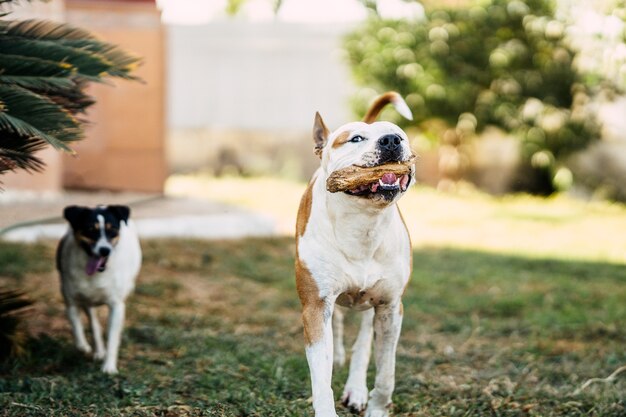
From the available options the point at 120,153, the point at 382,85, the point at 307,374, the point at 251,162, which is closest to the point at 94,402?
the point at 307,374

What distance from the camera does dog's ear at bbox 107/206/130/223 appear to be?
504 cm

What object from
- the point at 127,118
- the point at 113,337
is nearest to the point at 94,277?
the point at 113,337

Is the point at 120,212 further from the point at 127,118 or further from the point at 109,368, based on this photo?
the point at 127,118

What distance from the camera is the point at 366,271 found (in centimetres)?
370

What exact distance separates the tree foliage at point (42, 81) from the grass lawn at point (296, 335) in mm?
1197

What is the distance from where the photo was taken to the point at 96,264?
4.94 metres

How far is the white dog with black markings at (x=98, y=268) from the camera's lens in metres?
4.89

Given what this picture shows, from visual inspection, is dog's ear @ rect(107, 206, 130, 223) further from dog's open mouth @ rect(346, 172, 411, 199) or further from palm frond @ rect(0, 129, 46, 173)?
dog's open mouth @ rect(346, 172, 411, 199)

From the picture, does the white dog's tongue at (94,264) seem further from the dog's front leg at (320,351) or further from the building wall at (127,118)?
the building wall at (127,118)

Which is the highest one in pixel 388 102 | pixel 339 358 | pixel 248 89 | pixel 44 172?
pixel 388 102

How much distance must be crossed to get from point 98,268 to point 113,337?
402 mm

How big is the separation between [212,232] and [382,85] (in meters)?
5.97

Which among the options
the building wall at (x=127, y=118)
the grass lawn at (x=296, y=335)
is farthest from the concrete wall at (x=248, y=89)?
the grass lawn at (x=296, y=335)

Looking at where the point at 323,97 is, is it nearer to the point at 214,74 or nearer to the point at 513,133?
the point at 214,74
